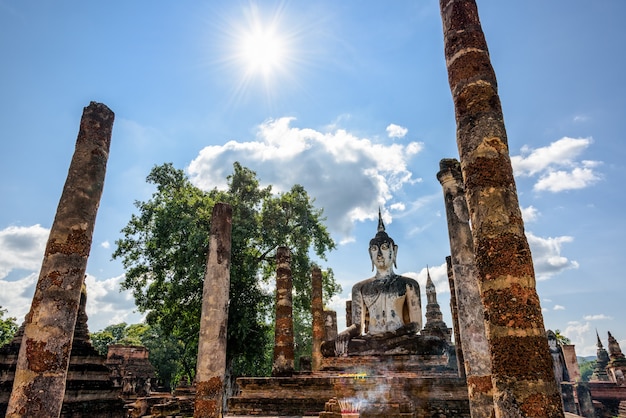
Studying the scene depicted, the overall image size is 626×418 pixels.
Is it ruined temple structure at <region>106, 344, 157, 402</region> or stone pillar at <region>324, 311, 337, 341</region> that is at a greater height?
stone pillar at <region>324, 311, 337, 341</region>

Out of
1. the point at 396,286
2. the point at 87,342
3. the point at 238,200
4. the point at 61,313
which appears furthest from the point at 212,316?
the point at 238,200

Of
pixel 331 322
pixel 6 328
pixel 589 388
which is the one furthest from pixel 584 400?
pixel 6 328

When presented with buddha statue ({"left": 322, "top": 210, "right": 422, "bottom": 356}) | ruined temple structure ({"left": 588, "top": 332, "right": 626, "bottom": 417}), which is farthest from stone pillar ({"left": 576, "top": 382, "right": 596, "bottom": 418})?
buddha statue ({"left": 322, "top": 210, "right": 422, "bottom": 356})

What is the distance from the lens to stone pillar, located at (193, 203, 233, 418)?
6777 mm

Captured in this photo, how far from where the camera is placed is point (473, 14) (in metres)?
5.00

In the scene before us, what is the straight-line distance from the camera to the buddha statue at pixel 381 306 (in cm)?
1193

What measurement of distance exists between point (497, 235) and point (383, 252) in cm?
1034

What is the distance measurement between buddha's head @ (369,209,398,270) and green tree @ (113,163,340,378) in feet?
14.1

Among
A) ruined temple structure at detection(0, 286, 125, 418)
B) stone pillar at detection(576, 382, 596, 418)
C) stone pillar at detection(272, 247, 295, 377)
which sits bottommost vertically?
stone pillar at detection(576, 382, 596, 418)

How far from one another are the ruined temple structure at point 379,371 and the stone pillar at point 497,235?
2.64 metres

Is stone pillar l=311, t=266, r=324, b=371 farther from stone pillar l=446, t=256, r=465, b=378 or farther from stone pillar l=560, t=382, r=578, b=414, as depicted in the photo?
stone pillar l=560, t=382, r=578, b=414

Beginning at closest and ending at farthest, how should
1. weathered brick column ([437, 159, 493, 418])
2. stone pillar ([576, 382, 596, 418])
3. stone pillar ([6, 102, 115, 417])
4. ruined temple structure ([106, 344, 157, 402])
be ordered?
stone pillar ([6, 102, 115, 417]), weathered brick column ([437, 159, 493, 418]), stone pillar ([576, 382, 596, 418]), ruined temple structure ([106, 344, 157, 402])

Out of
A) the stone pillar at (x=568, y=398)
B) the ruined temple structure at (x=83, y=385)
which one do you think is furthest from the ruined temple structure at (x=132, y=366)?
the stone pillar at (x=568, y=398)

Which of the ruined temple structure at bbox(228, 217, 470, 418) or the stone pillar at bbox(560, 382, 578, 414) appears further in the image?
the stone pillar at bbox(560, 382, 578, 414)
